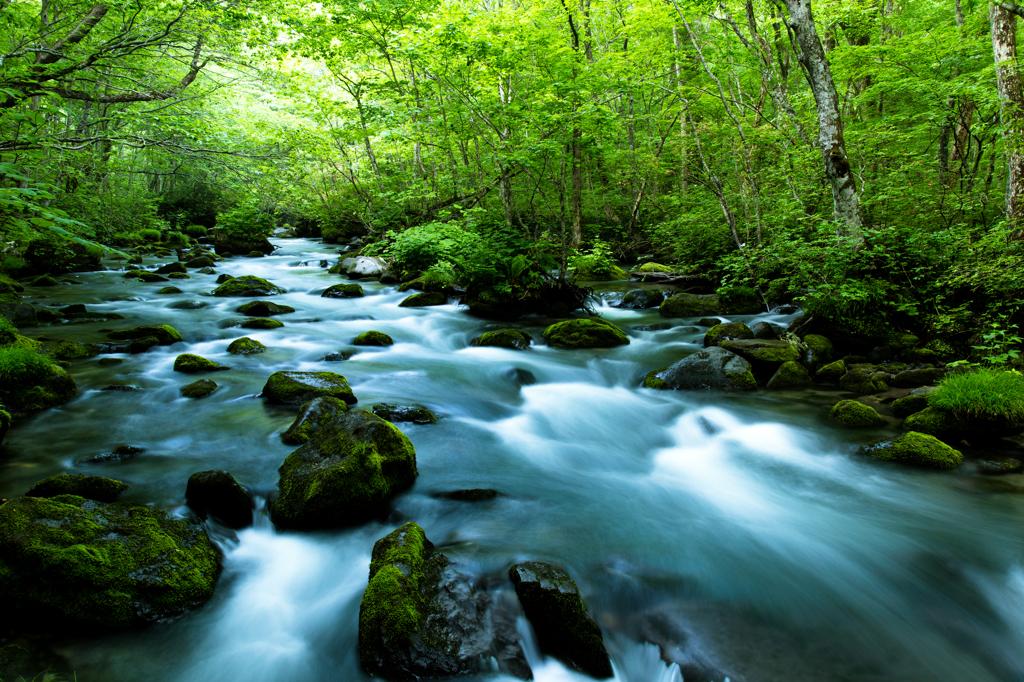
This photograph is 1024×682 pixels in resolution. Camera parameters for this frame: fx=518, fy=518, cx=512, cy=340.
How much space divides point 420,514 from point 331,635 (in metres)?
1.26

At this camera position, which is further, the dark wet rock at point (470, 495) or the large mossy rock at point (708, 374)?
the large mossy rock at point (708, 374)

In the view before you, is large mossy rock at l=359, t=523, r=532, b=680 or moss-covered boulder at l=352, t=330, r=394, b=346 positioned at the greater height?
moss-covered boulder at l=352, t=330, r=394, b=346

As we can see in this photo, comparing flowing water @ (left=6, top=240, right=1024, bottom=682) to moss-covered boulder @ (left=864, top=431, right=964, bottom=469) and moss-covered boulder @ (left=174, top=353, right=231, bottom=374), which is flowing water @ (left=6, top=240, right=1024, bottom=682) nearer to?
moss-covered boulder @ (left=864, top=431, right=964, bottom=469)

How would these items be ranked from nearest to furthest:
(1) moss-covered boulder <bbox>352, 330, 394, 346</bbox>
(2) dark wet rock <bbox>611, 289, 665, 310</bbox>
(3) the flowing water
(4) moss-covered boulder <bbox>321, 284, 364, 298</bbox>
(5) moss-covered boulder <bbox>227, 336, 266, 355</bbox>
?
(3) the flowing water, (5) moss-covered boulder <bbox>227, 336, 266, 355</bbox>, (1) moss-covered boulder <bbox>352, 330, 394, 346</bbox>, (2) dark wet rock <bbox>611, 289, 665, 310</bbox>, (4) moss-covered boulder <bbox>321, 284, 364, 298</bbox>

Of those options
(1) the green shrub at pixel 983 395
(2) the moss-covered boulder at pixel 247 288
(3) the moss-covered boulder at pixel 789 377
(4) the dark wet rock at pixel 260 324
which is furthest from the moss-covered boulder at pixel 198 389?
(1) the green shrub at pixel 983 395

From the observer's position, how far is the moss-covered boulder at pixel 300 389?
6164mm

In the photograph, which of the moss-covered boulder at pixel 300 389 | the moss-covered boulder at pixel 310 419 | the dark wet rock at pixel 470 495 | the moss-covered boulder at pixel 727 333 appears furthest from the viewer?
the moss-covered boulder at pixel 727 333

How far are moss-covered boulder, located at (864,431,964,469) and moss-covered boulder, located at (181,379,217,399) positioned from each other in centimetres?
757

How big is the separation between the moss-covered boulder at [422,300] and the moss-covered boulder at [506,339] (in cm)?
362

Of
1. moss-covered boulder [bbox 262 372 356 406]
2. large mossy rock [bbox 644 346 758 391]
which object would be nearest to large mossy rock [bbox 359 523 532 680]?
moss-covered boulder [bbox 262 372 356 406]

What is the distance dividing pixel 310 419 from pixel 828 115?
8.71 metres

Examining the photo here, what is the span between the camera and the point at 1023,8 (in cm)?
658

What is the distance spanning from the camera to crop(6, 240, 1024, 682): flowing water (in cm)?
304

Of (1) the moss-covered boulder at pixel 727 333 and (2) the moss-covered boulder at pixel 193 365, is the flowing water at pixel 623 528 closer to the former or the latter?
(2) the moss-covered boulder at pixel 193 365
